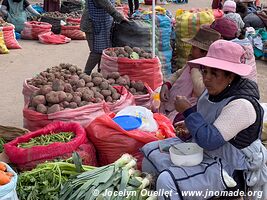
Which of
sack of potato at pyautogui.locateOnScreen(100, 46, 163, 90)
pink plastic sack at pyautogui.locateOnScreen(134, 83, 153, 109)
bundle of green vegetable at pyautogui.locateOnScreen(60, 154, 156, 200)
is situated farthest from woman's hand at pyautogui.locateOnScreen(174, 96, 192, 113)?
sack of potato at pyautogui.locateOnScreen(100, 46, 163, 90)

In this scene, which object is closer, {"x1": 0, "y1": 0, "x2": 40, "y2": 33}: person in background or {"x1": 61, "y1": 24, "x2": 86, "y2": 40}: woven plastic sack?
{"x1": 0, "y1": 0, "x2": 40, "y2": 33}: person in background

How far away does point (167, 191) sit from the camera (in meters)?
2.77

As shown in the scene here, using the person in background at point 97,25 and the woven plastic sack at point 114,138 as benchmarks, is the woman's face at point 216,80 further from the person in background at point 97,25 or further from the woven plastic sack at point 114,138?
the person in background at point 97,25

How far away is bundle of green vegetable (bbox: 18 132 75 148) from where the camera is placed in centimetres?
360

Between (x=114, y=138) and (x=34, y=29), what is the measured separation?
745 cm

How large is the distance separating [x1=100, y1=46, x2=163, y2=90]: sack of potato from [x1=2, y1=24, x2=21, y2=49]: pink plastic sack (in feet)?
14.2

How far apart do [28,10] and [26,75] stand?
381 centimetres

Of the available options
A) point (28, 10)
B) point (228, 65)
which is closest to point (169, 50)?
point (228, 65)

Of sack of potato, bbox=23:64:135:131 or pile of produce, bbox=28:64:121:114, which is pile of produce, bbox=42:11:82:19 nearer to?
pile of produce, bbox=28:64:121:114

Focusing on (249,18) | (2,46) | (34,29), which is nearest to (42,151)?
(2,46)

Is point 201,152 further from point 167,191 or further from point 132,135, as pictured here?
point 132,135

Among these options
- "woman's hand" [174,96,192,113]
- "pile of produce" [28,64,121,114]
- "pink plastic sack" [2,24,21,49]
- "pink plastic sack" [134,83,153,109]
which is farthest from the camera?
"pink plastic sack" [2,24,21,49]

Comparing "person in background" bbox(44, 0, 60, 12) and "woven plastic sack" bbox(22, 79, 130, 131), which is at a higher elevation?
"woven plastic sack" bbox(22, 79, 130, 131)

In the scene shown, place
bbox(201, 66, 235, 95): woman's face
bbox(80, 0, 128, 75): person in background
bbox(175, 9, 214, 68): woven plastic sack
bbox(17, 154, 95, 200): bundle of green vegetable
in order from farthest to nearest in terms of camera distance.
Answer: bbox(175, 9, 214, 68): woven plastic sack, bbox(80, 0, 128, 75): person in background, bbox(17, 154, 95, 200): bundle of green vegetable, bbox(201, 66, 235, 95): woman's face
